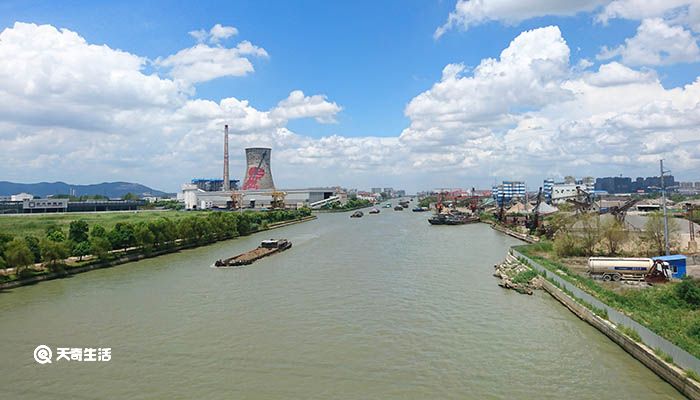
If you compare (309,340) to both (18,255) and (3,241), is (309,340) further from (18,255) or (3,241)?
(3,241)

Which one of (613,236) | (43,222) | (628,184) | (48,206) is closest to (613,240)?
(613,236)

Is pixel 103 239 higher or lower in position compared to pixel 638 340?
higher

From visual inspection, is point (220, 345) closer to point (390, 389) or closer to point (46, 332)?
point (390, 389)

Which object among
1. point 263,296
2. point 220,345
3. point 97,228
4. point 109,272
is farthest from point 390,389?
point 97,228

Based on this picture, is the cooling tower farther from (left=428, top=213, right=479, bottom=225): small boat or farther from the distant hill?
the distant hill

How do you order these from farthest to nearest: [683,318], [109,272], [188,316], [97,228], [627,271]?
[97,228], [109,272], [627,271], [188,316], [683,318]

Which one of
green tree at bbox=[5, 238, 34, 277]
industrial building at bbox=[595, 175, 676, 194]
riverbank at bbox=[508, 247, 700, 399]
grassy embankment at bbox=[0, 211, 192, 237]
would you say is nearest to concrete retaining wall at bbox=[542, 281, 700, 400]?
riverbank at bbox=[508, 247, 700, 399]
